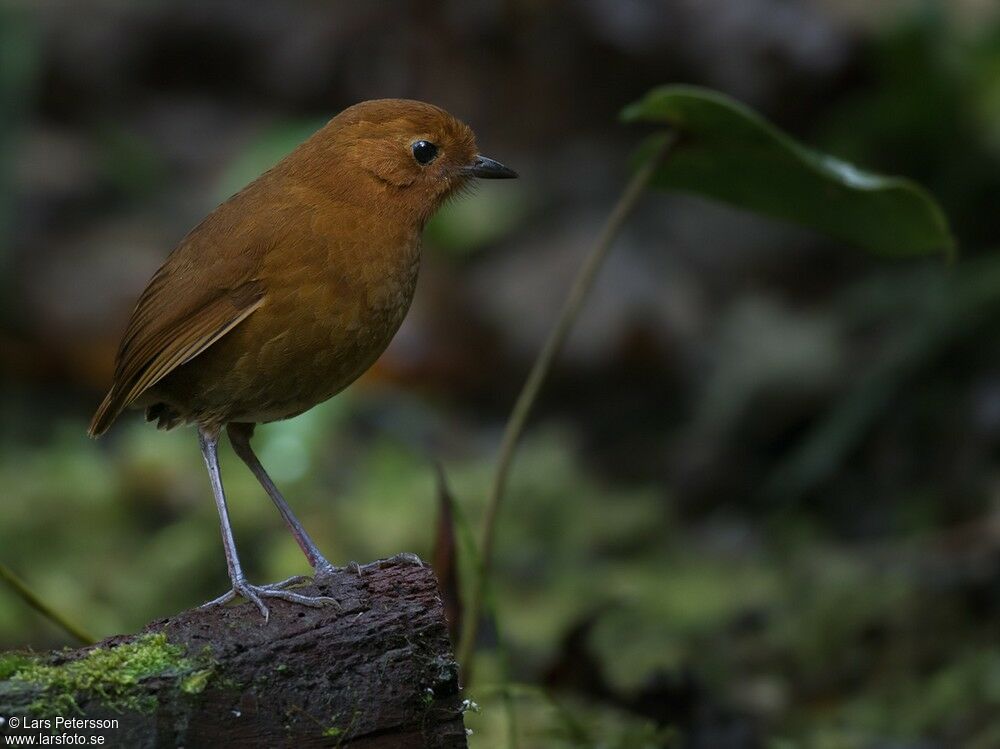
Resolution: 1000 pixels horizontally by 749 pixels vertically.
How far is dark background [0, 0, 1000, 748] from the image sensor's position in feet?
15.8

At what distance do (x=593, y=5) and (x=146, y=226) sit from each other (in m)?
2.86

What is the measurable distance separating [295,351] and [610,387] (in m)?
4.26

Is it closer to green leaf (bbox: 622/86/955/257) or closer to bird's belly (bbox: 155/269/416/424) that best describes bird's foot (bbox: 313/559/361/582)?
bird's belly (bbox: 155/269/416/424)

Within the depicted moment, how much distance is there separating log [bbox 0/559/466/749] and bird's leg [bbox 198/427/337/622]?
2cm

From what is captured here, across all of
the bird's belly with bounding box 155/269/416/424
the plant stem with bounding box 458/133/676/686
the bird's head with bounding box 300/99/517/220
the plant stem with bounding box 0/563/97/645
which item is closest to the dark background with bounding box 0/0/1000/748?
the plant stem with bounding box 458/133/676/686

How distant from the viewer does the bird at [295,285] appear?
304 centimetres

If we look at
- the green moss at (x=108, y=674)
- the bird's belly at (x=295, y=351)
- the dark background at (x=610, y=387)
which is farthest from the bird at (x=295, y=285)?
the dark background at (x=610, y=387)

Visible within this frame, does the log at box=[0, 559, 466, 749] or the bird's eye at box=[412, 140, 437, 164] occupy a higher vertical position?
the bird's eye at box=[412, 140, 437, 164]

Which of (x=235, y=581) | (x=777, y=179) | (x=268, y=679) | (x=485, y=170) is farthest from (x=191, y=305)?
(x=777, y=179)

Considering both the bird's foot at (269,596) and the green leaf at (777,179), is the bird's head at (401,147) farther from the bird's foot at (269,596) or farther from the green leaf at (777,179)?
the bird's foot at (269,596)

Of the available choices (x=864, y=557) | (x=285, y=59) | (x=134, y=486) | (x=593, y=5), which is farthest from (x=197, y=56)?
(x=864, y=557)

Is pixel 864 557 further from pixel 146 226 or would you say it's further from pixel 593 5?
pixel 146 226

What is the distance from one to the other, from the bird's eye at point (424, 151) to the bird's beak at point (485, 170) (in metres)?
0.10

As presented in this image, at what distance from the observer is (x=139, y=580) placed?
16.9 feet
